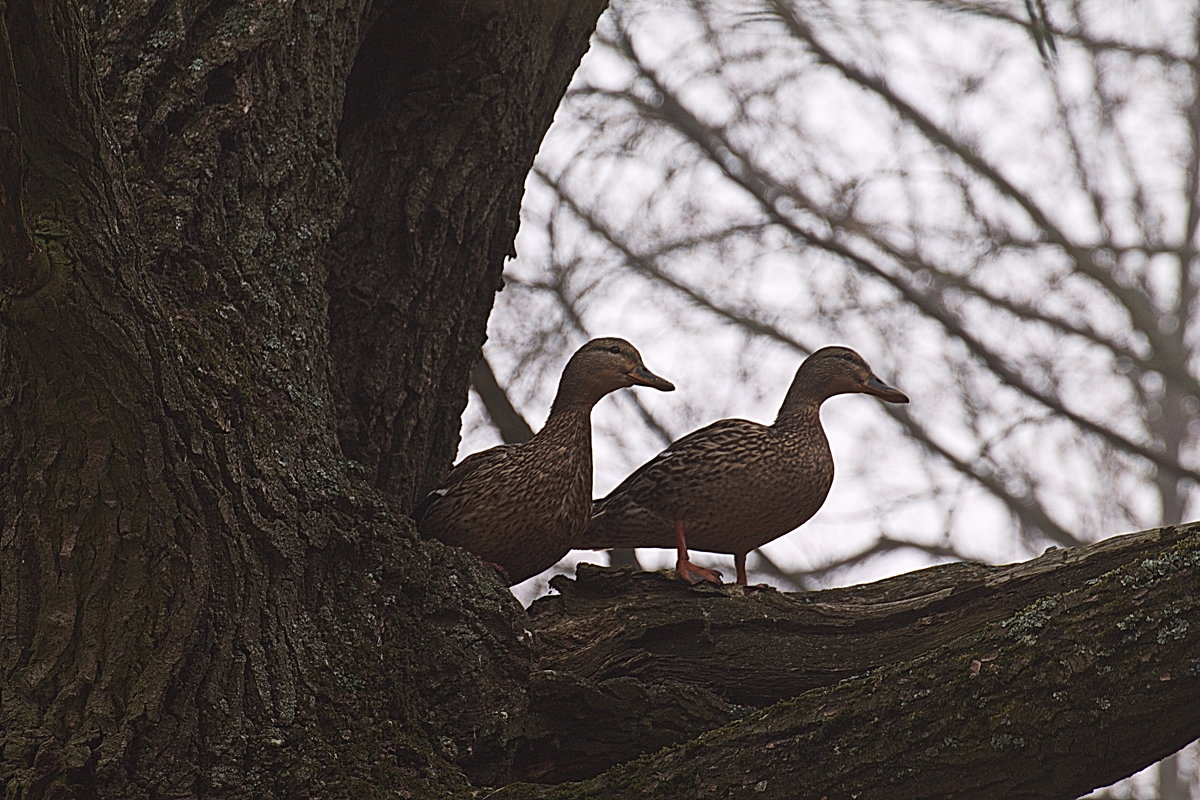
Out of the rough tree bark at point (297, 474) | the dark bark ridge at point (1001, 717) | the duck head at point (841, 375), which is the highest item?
the duck head at point (841, 375)

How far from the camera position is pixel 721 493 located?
14.8 ft

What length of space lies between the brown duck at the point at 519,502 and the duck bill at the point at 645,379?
1.20 feet

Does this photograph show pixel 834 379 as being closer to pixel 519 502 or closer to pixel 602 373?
pixel 602 373

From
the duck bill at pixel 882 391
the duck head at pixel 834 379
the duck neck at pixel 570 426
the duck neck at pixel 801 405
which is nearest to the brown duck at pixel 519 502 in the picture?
the duck neck at pixel 570 426

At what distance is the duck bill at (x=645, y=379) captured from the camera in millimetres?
4617

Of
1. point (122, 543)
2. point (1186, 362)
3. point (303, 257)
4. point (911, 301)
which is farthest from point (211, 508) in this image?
point (1186, 362)

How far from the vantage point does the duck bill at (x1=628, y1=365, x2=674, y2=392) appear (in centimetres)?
462

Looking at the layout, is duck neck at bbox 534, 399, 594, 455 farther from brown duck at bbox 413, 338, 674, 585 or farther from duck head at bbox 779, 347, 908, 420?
duck head at bbox 779, 347, 908, 420

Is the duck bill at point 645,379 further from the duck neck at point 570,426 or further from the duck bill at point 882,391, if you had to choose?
the duck bill at point 882,391

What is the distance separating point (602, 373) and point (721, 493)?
58 centimetres

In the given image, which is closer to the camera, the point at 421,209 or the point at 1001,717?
the point at 1001,717

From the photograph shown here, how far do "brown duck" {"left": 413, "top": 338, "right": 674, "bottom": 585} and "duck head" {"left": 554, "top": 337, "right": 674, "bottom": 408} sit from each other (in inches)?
7.9

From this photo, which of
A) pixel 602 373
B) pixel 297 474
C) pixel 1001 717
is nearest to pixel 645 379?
pixel 602 373

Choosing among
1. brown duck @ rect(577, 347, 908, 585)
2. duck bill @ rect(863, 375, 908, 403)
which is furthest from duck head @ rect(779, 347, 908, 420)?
brown duck @ rect(577, 347, 908, 585)
